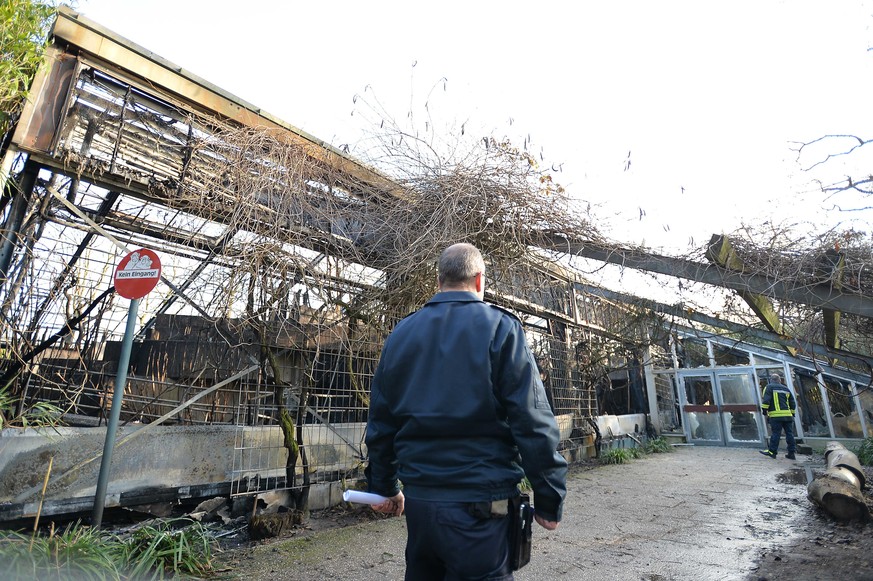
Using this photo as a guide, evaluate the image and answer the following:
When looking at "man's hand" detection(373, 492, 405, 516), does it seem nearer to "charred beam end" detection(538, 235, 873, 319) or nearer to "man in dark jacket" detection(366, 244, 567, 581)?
"man in dark jacket" detection(366, 244, 567, 581)

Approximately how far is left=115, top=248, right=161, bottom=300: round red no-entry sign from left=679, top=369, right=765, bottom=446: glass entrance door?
14054 mm

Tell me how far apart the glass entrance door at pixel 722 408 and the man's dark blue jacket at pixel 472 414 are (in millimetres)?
13443

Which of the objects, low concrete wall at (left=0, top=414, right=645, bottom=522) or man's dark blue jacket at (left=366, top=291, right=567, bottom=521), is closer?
man's dark blue jacket at (left=366, top=291, right=567, bottom=521)

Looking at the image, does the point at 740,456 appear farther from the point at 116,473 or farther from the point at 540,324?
the point at 116,473

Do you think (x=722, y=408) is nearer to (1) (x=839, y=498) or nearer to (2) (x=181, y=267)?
(1) (x=839, y=498)

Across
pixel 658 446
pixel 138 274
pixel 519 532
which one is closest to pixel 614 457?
pixel 658 446

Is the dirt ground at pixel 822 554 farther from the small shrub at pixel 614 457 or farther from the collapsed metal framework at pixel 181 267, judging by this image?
the small shrub at pixel 614 457

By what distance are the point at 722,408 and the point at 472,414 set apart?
13821 mm

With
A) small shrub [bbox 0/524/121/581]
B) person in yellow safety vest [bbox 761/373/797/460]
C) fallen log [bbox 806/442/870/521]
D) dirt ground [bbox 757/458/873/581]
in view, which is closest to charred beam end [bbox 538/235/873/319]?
fallen log [bbox 806/442/870/521]

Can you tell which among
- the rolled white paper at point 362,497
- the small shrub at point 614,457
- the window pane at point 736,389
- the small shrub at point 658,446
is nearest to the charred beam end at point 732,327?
the small shrub at point 614,457

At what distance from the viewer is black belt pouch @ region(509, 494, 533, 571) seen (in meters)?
1.79

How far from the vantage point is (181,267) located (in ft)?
15.8

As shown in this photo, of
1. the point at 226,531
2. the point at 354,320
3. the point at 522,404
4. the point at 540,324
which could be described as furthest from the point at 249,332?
the point at 540,324

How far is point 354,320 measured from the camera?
5406mm
